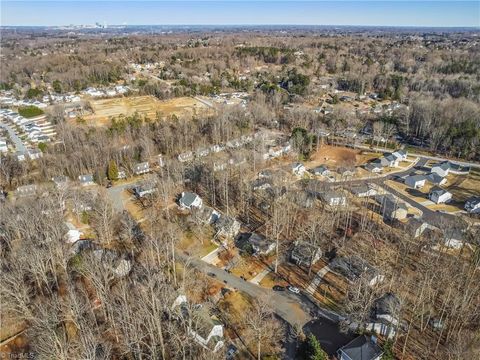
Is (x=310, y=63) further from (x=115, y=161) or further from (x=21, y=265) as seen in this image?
(x=21, y=265)

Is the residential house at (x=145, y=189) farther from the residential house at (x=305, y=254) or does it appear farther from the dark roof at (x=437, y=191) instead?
the dark roof at (x=437, y=191)

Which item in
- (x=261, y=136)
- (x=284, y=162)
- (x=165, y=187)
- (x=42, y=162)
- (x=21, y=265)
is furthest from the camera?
(x=261, y=136)

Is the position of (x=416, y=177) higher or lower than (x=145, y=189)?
higher

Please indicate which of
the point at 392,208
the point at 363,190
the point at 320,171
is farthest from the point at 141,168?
the point at 392,208

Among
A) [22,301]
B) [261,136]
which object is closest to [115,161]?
[261,136]

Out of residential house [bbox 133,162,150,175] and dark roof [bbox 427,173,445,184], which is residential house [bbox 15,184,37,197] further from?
dark roof [bbox 427,173,445,184]

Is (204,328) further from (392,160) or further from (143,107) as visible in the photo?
(143,107)

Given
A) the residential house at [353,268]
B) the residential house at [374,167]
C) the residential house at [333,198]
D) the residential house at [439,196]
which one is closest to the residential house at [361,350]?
the residential house at [353,268]
